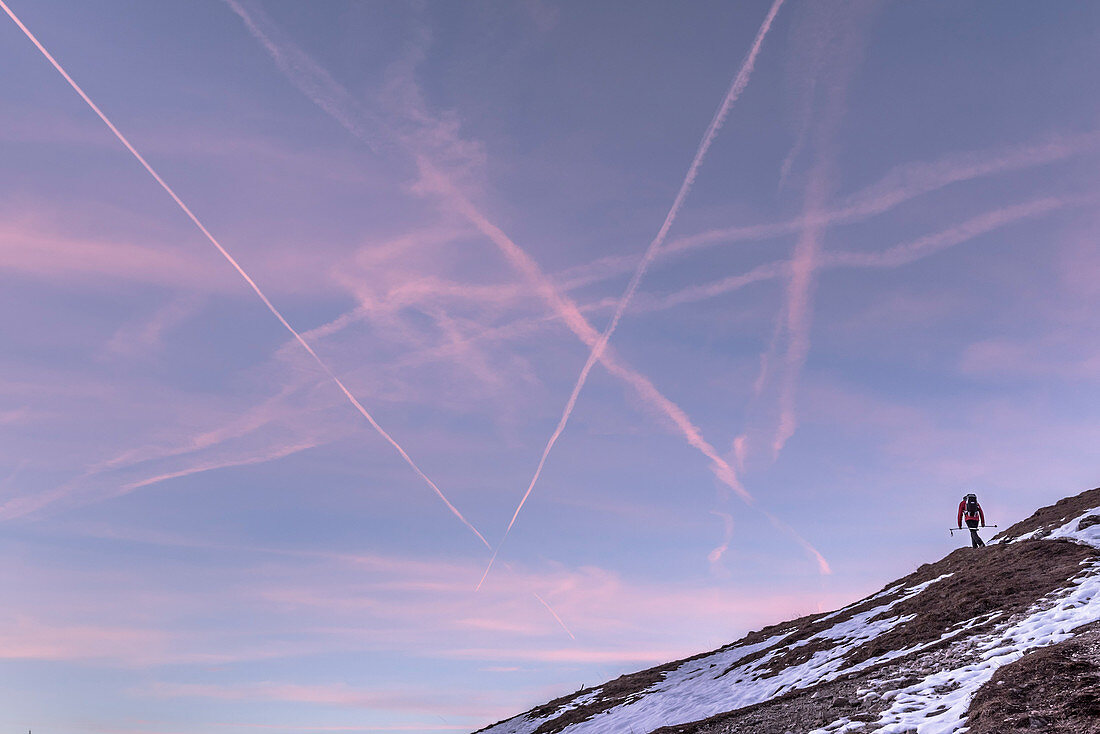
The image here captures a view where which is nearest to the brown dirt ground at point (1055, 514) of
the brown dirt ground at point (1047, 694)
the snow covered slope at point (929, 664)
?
the snow covered slope at point (929, 664)

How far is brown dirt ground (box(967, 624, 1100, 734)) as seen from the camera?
1200 centimetres

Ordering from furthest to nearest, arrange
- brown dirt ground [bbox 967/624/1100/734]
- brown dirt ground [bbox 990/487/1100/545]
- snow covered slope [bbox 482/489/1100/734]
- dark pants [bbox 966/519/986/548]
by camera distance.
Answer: dark pants [bbox 966/519/986/548] → brown dirt ground [bbox 990/487/1100/545] → snow covered slope [bbox 482/489/1100/734] → brown dirt ground [bbox 967/624/1100/734]

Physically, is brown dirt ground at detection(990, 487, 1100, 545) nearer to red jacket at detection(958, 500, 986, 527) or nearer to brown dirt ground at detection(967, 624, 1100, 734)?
red jacket at detection(958, 500, 986, 527)

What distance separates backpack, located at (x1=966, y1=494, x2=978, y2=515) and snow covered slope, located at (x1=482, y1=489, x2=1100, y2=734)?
193 centimetres

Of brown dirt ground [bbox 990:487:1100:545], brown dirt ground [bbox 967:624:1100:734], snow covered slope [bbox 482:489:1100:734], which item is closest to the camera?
brown dirt ground [bbox 967:624:1100:734]

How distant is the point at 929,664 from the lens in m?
18.0

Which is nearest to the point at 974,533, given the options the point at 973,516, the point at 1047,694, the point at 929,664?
the point at 973,516

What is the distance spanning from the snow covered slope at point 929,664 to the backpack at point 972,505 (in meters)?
1.93

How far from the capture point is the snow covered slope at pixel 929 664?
1391cm

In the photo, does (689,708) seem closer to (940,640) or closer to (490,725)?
(940,640)

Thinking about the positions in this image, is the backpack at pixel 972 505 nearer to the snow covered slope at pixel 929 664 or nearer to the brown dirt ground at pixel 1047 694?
the snow covered slope at pixel 929 664

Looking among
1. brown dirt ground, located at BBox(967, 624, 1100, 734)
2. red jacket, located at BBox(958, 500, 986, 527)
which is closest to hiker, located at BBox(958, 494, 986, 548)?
red jacket, located at BBox(958, 500, 986, 527)

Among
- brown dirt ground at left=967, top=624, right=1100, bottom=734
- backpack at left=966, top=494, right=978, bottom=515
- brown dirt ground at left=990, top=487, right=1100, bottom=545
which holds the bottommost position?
brown dirt ground at left=967, top=624, right=1100, bottom=734

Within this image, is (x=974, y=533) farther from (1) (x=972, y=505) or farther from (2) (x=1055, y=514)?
(2) (x=1055, y=514)
